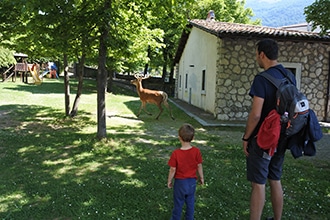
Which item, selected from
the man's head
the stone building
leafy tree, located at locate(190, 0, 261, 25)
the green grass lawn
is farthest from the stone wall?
leafy tree, located at locate(190, 0, 261, 25)

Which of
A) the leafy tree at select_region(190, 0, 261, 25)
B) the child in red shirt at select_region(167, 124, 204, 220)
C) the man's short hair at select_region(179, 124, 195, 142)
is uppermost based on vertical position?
the leafy tree at select_region(190, 0, 261, 25)

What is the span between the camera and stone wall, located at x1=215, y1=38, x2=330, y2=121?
11.6 metres

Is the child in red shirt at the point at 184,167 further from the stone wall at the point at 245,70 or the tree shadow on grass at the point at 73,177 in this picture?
the stone wall at the point at 245,70

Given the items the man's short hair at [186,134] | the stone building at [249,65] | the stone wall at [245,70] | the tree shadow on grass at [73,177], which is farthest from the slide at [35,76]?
the man's short hair at [186,134]

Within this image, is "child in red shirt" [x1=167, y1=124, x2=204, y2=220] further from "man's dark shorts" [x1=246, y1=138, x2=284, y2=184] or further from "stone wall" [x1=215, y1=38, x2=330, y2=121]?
"stone wall" [x1=215, y1=38, x2=330, y2=121]

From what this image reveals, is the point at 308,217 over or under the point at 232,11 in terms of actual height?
under

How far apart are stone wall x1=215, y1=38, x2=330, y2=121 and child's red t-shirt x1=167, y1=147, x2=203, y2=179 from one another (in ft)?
28.5

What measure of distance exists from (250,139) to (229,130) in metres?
6.76

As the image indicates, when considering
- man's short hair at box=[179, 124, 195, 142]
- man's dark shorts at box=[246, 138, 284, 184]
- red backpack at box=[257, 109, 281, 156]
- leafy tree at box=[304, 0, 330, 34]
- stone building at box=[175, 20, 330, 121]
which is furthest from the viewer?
stone building at box=[175, 20, 330, 121]

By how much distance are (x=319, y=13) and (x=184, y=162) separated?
524 centimetres

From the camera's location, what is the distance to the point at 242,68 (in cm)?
1170

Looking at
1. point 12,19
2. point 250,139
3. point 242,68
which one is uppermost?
point 12,19

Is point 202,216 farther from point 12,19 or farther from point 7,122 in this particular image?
point 7,122

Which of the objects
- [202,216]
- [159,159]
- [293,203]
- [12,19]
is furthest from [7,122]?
[293,203]
